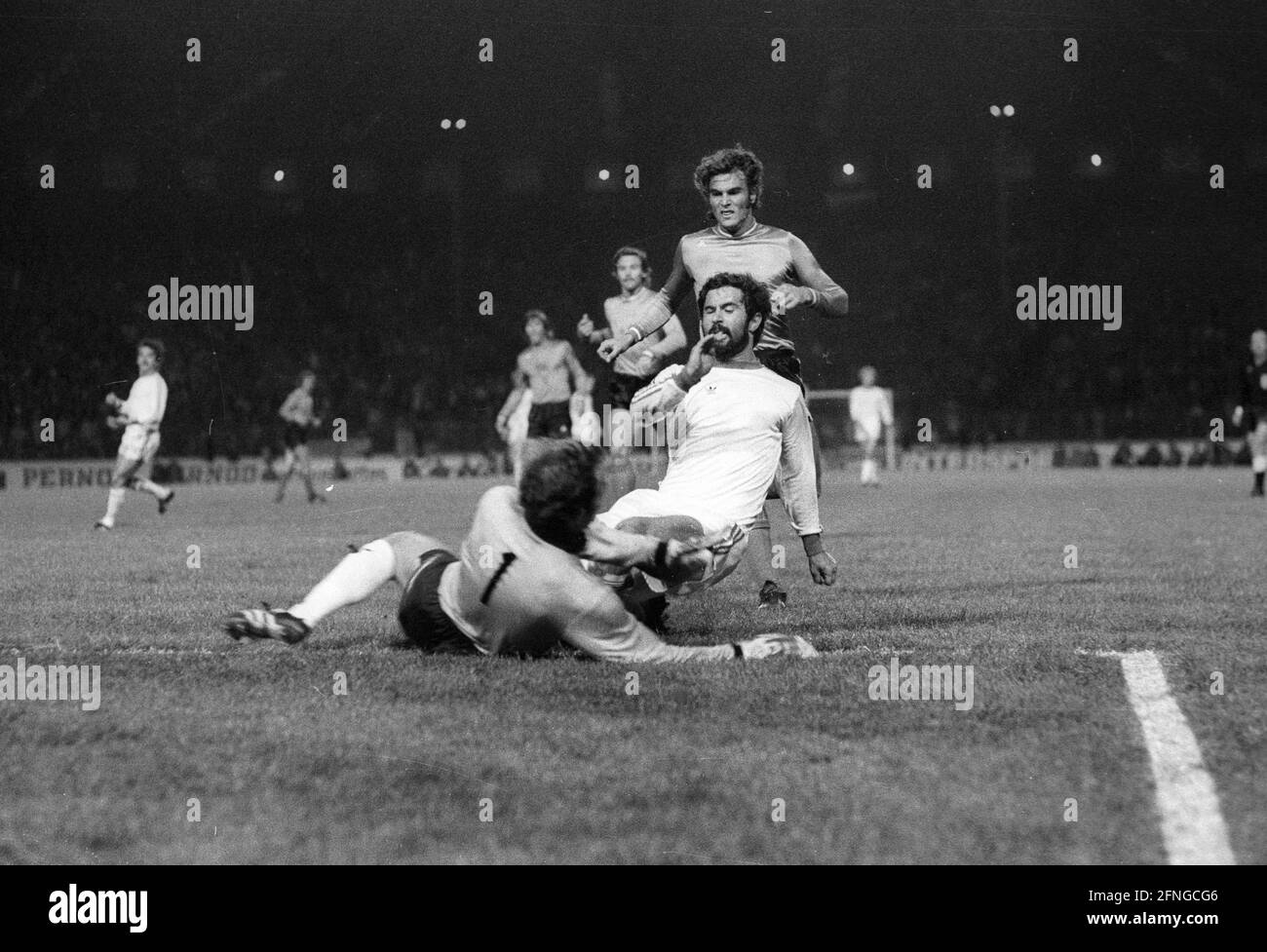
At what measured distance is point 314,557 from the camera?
10.5 m

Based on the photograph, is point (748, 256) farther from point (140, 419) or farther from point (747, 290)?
point (140, 419)

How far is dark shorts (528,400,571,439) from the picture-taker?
→ 59.6ft

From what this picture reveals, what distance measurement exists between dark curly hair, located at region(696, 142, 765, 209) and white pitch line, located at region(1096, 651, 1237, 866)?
3.35 m

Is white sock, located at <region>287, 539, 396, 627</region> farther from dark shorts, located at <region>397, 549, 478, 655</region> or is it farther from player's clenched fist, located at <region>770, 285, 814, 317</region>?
player's clenched fist, located at <region>770, 285, 814, 317</region>

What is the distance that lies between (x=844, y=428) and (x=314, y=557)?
88.7 ft

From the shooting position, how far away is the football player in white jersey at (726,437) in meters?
6.07

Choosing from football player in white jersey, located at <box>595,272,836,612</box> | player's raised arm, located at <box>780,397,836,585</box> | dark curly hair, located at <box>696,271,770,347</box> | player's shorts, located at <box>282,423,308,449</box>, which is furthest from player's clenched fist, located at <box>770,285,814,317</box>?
player's shorts, located at <box>282,423,308,449</box>

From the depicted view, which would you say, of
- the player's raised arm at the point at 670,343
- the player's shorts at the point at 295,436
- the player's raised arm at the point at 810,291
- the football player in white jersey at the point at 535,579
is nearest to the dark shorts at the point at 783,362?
the player's raised arm at the point at 810,291

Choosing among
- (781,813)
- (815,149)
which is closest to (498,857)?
(781,813)

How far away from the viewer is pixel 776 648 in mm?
5457

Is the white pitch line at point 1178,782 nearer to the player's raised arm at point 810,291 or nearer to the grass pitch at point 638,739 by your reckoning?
the grass pitch at point 638,739

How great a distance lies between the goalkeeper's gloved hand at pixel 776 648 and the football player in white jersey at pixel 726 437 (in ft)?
1.38

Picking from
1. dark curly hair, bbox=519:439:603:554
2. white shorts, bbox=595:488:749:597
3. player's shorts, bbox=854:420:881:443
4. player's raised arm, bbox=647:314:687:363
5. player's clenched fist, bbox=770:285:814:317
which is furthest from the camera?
player's shorts, bbox=854:420:881:443
